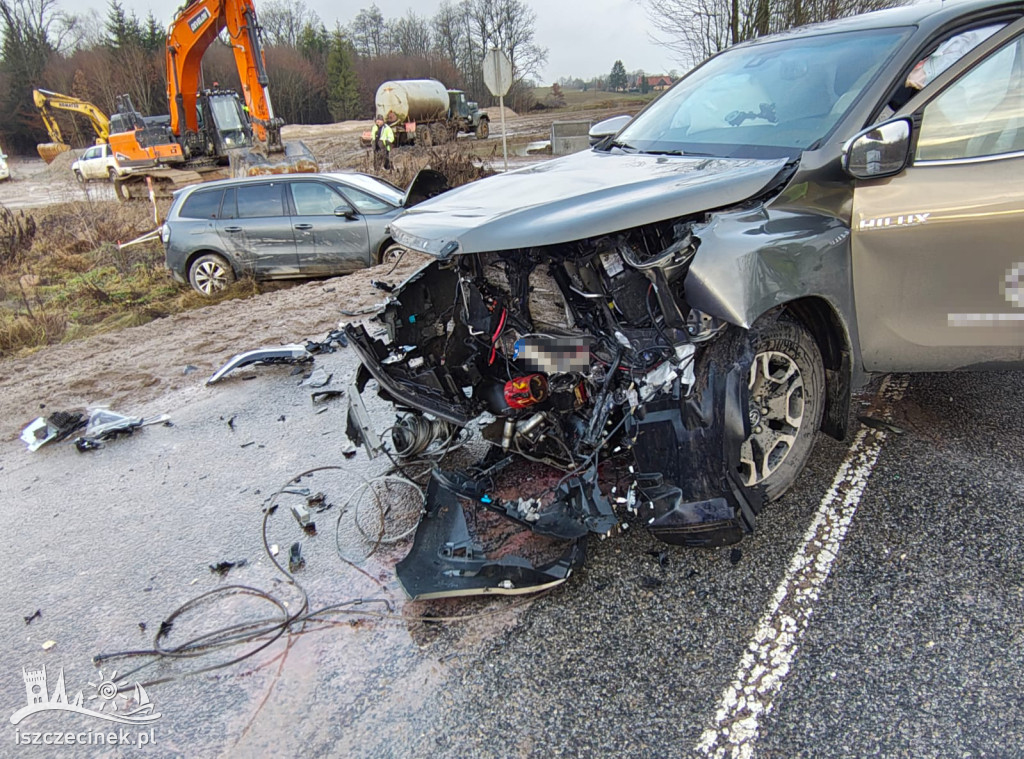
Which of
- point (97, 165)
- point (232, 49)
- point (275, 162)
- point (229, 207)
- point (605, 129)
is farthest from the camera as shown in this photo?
point (97, 165)

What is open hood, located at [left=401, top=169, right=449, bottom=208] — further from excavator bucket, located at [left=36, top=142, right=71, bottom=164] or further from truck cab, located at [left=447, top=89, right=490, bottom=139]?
excavator bucket, located at [left=36, top=142, right=71, bottom=164]

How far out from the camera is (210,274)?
9.21 m

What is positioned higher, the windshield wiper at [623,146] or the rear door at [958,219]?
the windshield wiper at [623,146]

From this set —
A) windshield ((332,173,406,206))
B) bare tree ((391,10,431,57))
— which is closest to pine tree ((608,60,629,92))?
bare tree ((391,10,431,57))

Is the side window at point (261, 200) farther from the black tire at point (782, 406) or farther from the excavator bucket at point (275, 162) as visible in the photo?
the black tire at point (782, 406)

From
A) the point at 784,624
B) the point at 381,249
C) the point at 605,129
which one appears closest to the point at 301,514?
the point at 784,624

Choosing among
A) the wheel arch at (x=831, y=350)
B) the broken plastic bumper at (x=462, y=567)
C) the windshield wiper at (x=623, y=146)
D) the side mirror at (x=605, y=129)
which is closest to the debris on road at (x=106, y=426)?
the broken plastic bumper at (x=462, y=567)

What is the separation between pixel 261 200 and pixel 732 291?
26.8ft

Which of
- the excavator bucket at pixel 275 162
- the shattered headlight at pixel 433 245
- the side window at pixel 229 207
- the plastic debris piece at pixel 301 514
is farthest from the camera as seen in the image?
the excavator bucket at pixel 275 162

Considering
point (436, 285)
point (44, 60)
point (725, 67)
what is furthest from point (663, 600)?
point (44, 60)

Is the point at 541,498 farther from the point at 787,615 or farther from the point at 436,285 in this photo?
the point at 436,285

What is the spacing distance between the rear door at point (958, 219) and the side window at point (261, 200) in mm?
7971

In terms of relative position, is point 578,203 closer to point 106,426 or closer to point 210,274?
point 106,426

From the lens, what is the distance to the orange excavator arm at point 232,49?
46.8 feet
